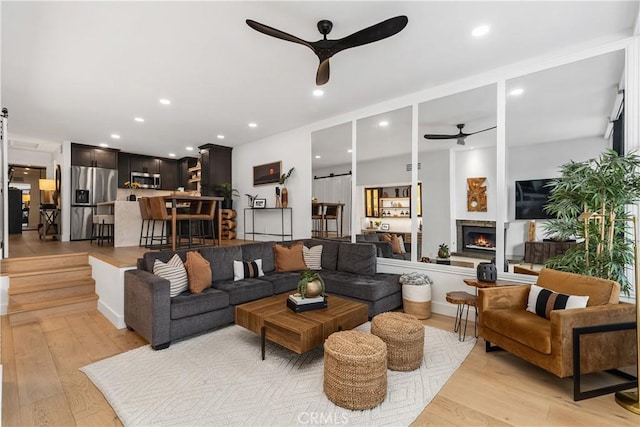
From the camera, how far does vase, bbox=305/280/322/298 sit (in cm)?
275

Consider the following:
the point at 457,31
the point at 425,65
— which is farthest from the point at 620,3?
the point at 425,65

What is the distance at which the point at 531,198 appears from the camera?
11.5 feet

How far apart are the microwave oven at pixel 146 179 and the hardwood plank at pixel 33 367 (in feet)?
19.2

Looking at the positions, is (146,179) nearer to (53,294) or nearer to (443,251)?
(53,294)

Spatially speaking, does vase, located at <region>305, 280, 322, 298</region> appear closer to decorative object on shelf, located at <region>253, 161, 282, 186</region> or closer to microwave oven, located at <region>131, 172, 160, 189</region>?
decorative object on shelf, located at <region>253, 161, 282, 186</region>

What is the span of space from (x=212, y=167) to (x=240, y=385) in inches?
230

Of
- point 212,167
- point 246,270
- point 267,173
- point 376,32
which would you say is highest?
point 376,32

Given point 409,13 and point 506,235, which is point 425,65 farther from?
point 506,235

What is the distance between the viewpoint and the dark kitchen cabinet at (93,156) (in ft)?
23.0

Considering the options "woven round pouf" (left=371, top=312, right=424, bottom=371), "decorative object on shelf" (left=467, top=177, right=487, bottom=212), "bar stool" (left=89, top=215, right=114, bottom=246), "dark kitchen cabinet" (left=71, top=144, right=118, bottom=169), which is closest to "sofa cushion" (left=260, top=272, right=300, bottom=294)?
"woven round pouf" (left=371, top=312, right=424, bottom=371)

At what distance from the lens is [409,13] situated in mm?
2477

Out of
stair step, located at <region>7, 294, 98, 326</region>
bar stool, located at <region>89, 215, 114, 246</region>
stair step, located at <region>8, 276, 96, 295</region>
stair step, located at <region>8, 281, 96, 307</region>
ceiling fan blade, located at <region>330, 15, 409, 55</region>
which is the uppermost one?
ceiling fan blade, located at <region>330, 15, 409, 55</region>

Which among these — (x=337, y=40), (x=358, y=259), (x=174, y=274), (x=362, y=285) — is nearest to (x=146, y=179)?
(x=174, y=274)

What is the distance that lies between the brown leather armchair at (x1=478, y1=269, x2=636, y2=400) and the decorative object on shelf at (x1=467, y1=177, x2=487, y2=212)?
1.38 metres
